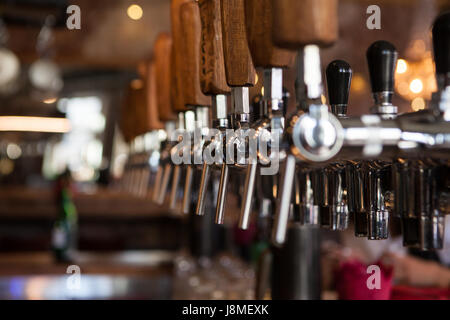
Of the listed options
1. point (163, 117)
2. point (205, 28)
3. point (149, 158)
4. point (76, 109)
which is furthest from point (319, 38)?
point (76, 109)

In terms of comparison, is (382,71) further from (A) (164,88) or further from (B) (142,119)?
(B) (142,119)

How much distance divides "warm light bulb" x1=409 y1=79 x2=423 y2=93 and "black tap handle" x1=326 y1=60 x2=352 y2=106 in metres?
2.96

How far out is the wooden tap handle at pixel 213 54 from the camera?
103cm

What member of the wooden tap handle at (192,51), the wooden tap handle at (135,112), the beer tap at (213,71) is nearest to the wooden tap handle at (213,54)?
the beer tap at (213,71)

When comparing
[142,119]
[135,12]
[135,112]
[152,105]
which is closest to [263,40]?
[152,105]

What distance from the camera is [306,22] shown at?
712 millimetres

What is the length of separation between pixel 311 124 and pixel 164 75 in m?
0.99

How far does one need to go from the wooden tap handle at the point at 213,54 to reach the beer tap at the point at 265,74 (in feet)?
0.49

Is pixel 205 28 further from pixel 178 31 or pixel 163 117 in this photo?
pixel 163 117

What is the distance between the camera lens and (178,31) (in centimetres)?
127

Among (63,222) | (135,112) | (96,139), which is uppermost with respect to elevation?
(96,139)

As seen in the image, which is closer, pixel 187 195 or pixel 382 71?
pixel 382 71

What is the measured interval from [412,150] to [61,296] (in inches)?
86.8

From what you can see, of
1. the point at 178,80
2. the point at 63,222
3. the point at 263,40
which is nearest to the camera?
the point at 263,40
